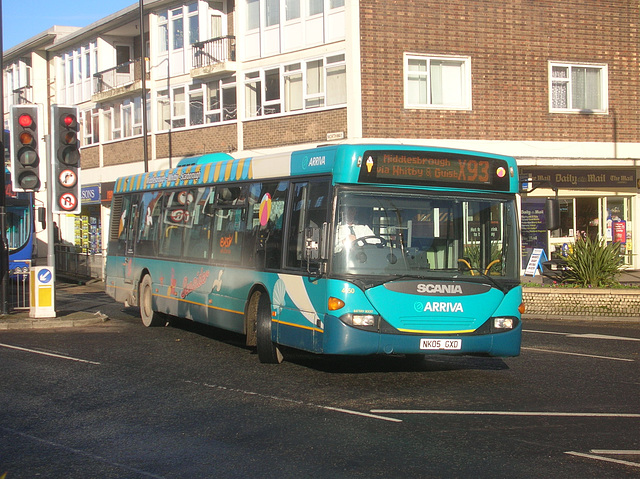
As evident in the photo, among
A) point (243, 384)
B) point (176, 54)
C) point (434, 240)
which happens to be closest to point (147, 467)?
point (243, 384)

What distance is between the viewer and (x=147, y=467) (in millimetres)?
5820

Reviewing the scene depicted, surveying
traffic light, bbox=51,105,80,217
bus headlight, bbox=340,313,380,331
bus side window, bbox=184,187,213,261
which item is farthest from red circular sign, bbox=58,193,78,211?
bus headlight, bbox=340,313,380,331

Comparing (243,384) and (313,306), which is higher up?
(313,306)

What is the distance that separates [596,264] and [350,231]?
1131 centimetres

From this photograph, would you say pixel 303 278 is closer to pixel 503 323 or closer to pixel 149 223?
pixel 503 323

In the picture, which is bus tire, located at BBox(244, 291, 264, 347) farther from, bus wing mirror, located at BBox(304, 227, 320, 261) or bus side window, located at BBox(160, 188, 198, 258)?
bus side window, located at BBox(160, 188, 198, 258)

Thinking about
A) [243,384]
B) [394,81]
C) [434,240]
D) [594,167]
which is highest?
[394,81]

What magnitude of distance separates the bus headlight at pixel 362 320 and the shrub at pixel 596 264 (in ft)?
36.6

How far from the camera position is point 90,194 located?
1518 inches

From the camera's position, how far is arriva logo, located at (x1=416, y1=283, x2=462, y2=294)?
29.3 ft

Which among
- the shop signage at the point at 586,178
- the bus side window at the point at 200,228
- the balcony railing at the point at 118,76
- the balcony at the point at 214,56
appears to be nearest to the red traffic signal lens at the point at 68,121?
the bus side window at the point at 200,228

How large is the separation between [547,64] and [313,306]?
62.6ft

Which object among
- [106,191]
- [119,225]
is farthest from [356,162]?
[106,191]

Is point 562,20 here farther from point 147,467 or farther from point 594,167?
point 147,467
